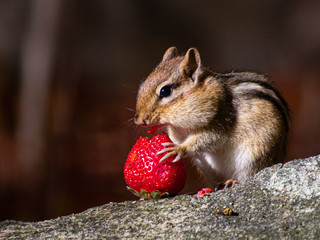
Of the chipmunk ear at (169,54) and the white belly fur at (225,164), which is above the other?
the chipmunk ear at (169,54)

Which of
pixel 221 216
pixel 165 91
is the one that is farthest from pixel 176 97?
pixel 221 216

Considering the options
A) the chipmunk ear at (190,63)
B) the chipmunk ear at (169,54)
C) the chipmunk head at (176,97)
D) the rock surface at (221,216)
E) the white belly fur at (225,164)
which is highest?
the chipmunk ear at (169,54)

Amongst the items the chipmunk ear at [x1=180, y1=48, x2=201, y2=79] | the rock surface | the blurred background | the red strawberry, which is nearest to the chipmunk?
the chipmunk ear at [x1=180, y1=48, x2=201, y2=79]

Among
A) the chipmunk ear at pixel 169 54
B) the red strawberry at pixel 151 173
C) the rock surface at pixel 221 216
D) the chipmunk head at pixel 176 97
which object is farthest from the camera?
the chipmunk ear at pixel 169 54

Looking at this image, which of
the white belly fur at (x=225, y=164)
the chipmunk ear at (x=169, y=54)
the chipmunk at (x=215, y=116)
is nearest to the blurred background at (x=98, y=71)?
the chipmunk ear at (x=169, y=54)

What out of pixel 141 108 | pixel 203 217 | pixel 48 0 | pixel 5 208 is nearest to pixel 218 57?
pixel 48 0

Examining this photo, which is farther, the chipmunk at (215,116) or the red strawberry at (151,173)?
the chipmunk at (215,116)

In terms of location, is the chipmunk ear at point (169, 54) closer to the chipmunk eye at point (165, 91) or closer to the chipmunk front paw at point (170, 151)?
the chipmunk eye at point (165, 91)

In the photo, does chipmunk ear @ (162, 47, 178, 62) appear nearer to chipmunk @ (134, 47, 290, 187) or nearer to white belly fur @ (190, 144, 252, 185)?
chipmunk @ (134, 47, 290, 187)
